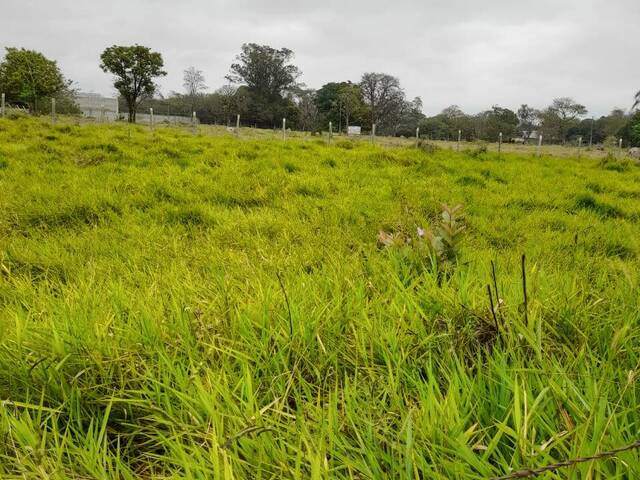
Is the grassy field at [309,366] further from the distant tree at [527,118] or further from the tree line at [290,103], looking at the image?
the distant tree at [527,118]

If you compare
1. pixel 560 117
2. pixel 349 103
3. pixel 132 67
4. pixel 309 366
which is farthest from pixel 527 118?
pixel 309 366

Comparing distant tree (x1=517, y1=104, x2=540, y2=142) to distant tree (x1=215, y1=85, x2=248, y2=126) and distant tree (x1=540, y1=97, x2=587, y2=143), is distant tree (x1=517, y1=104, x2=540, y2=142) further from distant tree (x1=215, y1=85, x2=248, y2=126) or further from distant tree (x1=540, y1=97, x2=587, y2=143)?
distant tree (x1=215, y1=85, x2=248, y2=126)

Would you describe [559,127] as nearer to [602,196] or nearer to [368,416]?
[602,196]

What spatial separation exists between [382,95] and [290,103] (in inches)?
905

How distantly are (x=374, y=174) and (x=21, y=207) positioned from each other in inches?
213

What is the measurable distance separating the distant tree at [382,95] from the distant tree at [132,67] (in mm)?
48153

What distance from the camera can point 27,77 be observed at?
131 feet

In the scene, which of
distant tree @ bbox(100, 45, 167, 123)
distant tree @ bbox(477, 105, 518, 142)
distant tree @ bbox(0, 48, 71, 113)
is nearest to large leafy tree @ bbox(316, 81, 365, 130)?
distant tree @ bbox(477, 105, 518, 142)

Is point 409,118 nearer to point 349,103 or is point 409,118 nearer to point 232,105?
point 349,103

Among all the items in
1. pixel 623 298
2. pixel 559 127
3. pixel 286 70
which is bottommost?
pixel 623 298

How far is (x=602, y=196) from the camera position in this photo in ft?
22.8

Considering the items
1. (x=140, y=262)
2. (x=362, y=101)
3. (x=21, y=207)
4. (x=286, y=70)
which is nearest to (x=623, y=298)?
(x=140, y=262)

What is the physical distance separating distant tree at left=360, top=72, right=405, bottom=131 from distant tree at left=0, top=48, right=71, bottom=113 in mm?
57349

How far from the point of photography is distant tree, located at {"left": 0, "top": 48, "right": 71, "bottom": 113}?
4003 centimetres
